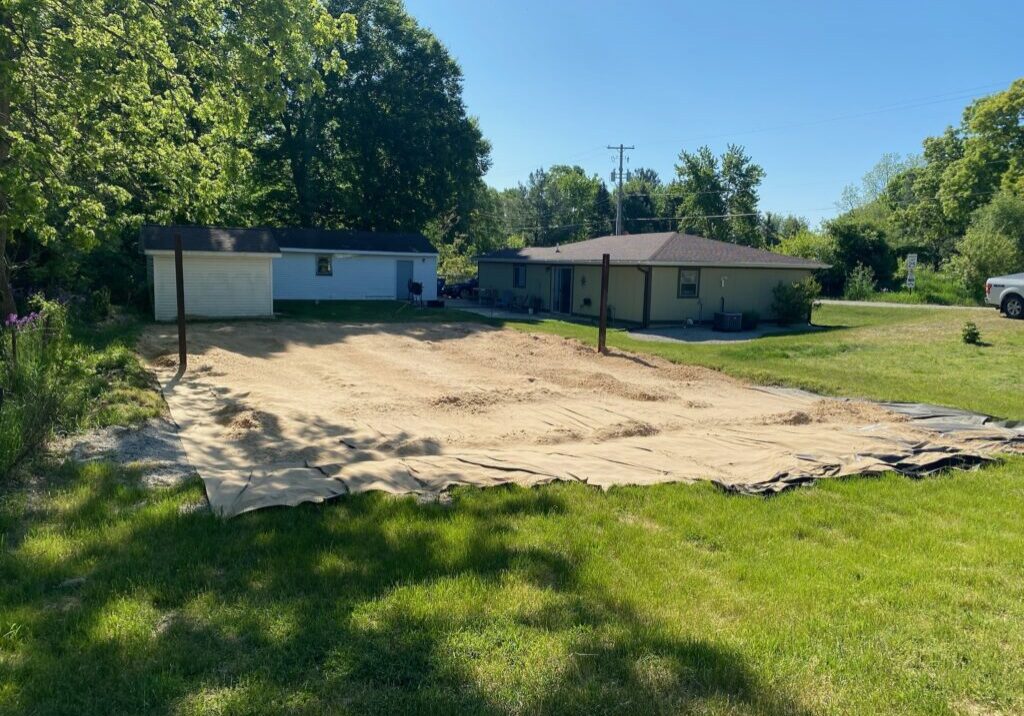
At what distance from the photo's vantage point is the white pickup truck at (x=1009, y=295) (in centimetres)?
2073

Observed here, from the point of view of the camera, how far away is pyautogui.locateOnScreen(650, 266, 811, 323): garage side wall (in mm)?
21594

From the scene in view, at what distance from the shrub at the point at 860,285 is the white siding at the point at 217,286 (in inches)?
1088

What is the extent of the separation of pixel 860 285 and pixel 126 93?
33.2 m

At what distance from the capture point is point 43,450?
6.22m

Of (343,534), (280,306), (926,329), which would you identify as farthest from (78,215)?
(926,329)

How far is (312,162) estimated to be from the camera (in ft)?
115

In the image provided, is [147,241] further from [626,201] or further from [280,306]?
[626,201]

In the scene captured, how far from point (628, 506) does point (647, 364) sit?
346 inches

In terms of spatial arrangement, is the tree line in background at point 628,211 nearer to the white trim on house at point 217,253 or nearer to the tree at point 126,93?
the white trim on house at point 217,253

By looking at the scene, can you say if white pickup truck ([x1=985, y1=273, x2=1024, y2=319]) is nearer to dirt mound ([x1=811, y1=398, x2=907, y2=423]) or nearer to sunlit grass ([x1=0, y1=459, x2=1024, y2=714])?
dirt mound ([x1=811, y1=398, x2=907, y2=423])

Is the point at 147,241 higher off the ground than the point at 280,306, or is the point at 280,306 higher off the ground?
the point at 147,241

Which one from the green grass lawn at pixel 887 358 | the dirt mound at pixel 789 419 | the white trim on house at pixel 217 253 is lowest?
the dirt mound at pixel 789 419

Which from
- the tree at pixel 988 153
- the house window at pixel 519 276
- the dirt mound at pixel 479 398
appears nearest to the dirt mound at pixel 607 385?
the dirt mound at pixel 479 398

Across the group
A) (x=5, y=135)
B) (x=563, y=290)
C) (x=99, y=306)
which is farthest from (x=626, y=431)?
(x=563, y=290)
